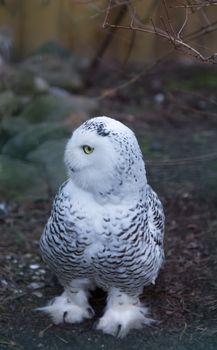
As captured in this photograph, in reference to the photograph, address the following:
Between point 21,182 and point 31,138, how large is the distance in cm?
61

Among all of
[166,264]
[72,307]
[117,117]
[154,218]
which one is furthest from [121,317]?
[117,117]

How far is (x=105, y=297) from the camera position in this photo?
4.23 meters

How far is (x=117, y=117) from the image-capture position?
759 cm

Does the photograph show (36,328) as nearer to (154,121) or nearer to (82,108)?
(82,108)

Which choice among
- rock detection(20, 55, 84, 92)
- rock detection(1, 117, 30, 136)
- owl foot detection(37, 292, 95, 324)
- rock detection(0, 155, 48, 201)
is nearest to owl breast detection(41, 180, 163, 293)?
owl foot detection(37, 292, 95, 324)

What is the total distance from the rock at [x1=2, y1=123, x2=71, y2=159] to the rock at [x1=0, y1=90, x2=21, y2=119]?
440mm

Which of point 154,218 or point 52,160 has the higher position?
point 154,218

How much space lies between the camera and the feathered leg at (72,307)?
397 centimetres

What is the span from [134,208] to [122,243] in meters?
0.18

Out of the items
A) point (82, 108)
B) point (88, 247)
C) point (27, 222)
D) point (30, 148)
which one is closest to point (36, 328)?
point (88, 247)

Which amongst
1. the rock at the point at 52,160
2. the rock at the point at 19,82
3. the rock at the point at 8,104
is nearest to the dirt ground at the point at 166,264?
the rock at the point at 52,160

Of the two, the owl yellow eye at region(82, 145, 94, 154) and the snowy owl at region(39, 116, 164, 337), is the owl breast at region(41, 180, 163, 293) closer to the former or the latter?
the snowy owl at region(39, 116, 164, 337)

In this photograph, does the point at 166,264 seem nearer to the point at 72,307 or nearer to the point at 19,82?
the point at 72,307

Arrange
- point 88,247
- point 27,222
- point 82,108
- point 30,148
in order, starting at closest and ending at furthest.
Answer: point 88,247 < point 27,222 < point 30,148 < point 82,108
